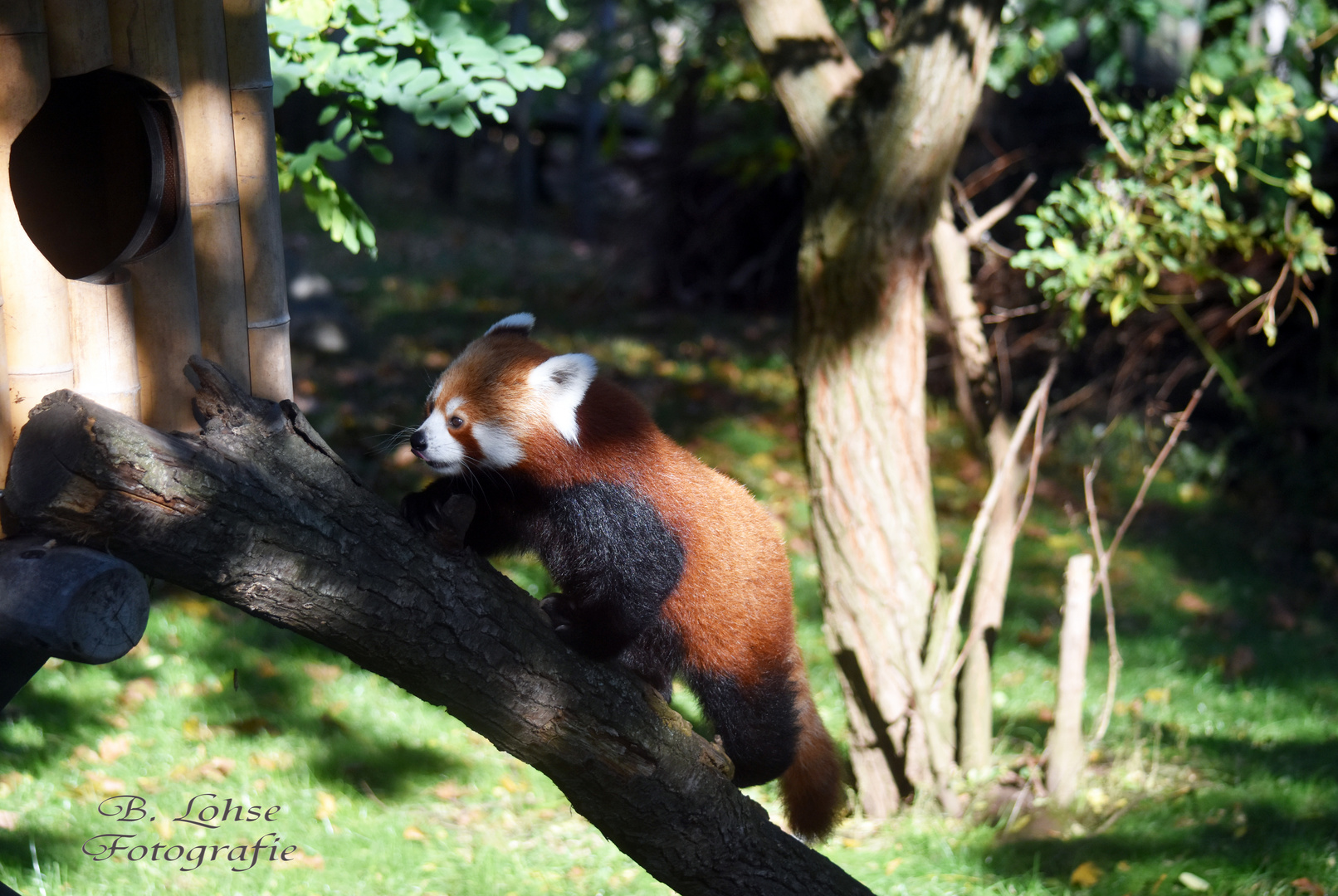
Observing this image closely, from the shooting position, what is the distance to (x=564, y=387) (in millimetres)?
2588

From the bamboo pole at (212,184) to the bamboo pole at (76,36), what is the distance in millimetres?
147

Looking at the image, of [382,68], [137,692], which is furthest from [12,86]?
[137,692]

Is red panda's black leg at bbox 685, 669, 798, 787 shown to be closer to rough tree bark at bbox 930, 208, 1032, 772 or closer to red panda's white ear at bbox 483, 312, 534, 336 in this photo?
red panda's white ear at bbox 483, 312, 534, 336

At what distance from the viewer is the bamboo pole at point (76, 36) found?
211 cm

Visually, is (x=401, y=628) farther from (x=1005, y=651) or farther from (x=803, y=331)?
(x=1005, y=651)

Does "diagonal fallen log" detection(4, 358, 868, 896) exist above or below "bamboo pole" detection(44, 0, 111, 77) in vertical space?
below

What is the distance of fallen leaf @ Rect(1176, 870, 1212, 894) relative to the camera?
3.71 meters

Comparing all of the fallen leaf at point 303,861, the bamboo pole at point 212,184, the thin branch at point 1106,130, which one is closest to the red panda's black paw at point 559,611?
the bamboo pole at point 212,184

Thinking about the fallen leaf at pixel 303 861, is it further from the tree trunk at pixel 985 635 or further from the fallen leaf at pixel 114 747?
the tree trunk at pixel 985 635

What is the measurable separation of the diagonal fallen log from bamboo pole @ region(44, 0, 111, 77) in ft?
2.05

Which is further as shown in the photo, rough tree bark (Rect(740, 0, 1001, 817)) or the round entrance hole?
rough tree bark (Rect(740, 0, 1001, 817))

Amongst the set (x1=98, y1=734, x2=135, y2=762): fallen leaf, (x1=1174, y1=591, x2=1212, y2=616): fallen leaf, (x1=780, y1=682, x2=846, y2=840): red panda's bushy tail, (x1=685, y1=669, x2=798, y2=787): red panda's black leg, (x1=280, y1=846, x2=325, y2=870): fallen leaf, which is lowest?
(x1=1174, y1=591, x2=1212, y2=616): fallen leaf

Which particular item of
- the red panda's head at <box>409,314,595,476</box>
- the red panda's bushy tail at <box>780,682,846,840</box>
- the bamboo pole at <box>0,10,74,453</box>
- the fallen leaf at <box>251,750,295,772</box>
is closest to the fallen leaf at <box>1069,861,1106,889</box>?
the red panda's bushy tail at <box>780,682,846,840</box>

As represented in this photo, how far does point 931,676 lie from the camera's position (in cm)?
441
